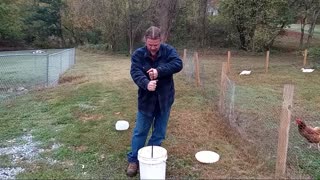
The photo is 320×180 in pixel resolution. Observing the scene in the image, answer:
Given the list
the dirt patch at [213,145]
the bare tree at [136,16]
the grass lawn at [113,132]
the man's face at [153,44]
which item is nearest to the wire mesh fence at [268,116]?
→ the grass lawn at [113,132]

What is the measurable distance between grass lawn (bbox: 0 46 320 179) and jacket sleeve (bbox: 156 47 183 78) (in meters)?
0.98

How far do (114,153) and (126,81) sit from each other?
580 cm

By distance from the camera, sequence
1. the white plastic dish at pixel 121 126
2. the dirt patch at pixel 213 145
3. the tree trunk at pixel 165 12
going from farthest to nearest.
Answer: the tree trunk at pixel 165 12, the white plastic dish at pixel 121 126, the dirt patch at pixel 213 145

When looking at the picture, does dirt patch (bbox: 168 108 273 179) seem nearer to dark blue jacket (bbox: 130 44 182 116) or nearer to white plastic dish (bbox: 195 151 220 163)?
white plastic dish (bbox: 195 151 220 163)

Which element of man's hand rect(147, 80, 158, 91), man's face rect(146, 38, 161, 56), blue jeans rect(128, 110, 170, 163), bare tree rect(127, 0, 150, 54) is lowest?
blue jeans rect(128, 110, 170, 163)

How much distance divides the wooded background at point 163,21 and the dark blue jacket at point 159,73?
1751 cm

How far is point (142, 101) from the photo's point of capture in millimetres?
3215

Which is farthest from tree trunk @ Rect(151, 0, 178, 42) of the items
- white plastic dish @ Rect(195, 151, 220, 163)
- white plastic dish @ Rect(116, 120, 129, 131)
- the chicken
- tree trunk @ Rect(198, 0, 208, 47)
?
white plastic dish @ Rect(195, 151, 220, 163)

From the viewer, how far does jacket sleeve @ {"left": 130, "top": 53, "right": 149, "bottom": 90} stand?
9.75 ft

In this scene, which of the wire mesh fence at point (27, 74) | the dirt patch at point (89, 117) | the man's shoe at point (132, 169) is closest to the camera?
the man's shoe at point (132, 169)

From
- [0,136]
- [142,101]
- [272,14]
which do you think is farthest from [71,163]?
[272,14]

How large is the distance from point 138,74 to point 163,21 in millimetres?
19378

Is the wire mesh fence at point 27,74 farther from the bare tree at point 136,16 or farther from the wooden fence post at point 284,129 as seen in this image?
the bare tree at point 136,16

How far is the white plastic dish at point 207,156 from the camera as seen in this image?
3.68 m
